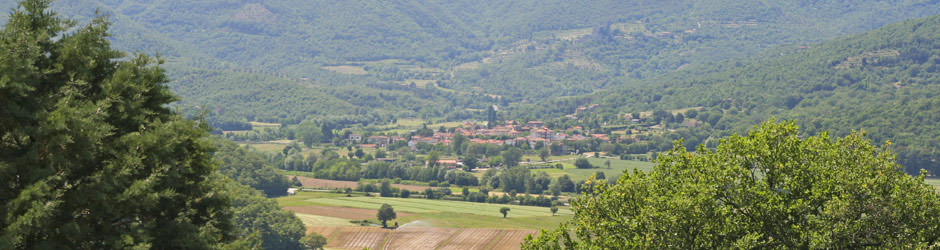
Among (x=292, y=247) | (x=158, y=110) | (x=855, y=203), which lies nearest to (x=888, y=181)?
(x=855, y=203)

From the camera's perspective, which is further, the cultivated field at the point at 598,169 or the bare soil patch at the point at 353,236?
the cultivated field at the point at 598,169

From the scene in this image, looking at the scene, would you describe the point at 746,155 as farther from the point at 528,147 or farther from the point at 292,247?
the point at 528,147

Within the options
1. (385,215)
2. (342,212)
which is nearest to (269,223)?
(385,215)

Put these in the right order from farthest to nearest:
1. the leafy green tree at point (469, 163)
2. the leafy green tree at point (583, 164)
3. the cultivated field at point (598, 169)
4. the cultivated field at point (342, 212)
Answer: the leafy green tree at point (469, 163)
the leafy green tree at point (583, 164)
the cultivated field at point (598, 169)
the cultivated field at point (342, 212)

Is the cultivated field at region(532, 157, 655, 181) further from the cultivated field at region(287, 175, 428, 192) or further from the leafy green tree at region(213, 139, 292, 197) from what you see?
the leafy green tree at region(213, 139, 292, 197)

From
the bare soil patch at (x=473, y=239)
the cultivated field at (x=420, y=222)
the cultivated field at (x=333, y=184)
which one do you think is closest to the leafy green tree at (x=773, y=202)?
the cultivated field at (x=420, y=222)

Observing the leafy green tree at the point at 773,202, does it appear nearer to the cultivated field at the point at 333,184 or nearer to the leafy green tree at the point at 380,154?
the cultivated field at the point at 333,184
